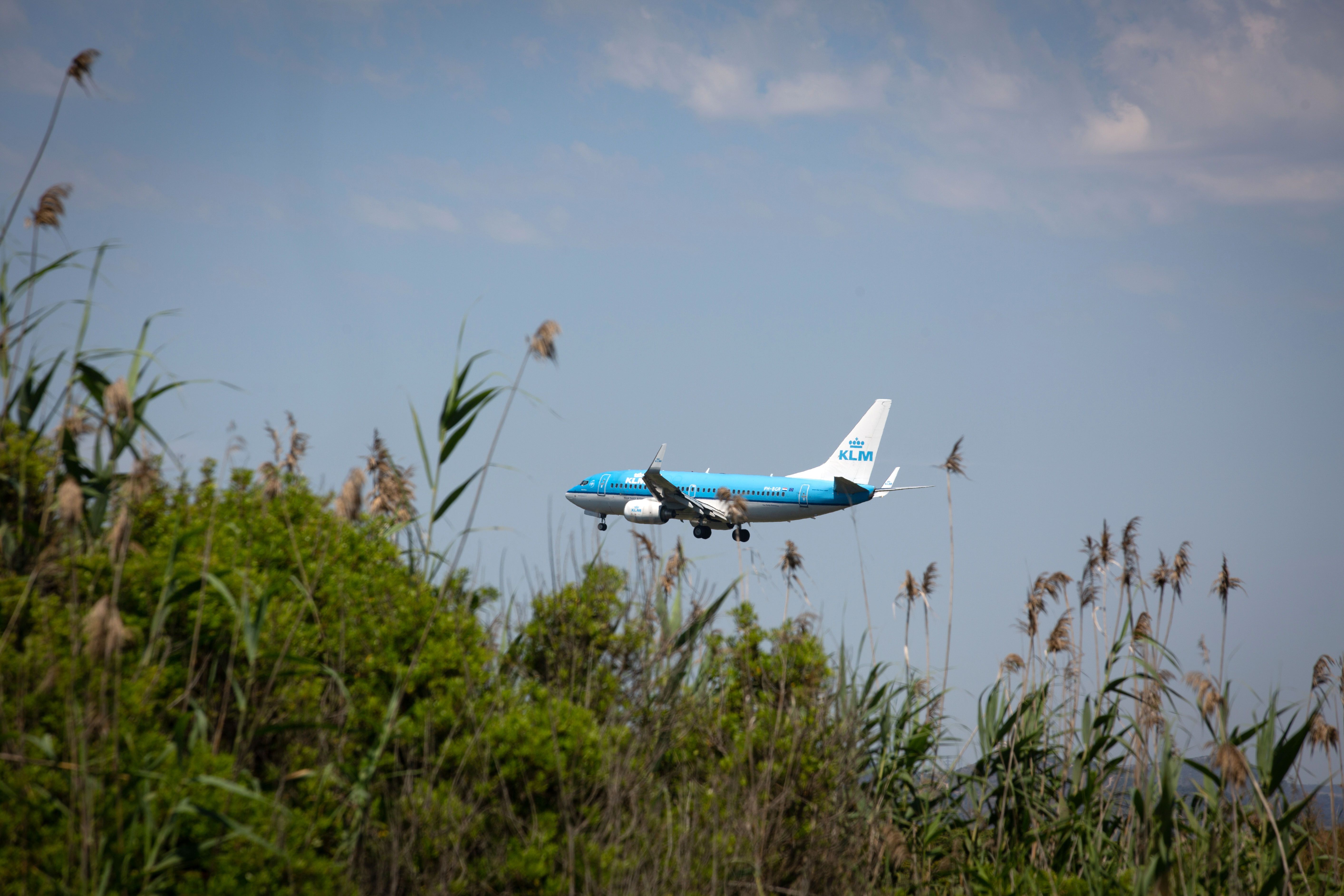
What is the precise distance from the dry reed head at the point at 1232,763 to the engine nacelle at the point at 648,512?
34.1 metres

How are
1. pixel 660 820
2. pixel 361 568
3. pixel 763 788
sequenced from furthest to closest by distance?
pixel 361 568 → pixel 763 788 → pixel 660 820

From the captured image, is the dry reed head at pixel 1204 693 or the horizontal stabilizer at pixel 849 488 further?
the horizontal stabilizer at pixel 849 488

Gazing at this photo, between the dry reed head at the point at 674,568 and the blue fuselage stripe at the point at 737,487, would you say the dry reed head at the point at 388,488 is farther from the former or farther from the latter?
the blue fuselage stripe at the point at 737,487

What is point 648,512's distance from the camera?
138 ft

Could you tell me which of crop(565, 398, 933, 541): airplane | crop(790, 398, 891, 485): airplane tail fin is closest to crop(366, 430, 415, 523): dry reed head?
crop(565, 398, 933, 541): airplane

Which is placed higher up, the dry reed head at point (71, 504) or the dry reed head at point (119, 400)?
the dry reed head at point (119, 400)

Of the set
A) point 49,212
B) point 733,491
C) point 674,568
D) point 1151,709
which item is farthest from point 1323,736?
point 733,491

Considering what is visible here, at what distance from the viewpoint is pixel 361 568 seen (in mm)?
10148

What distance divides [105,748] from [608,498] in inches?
1592

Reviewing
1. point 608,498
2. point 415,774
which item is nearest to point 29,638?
point 415,774

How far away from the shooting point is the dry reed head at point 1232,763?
6.59 metres

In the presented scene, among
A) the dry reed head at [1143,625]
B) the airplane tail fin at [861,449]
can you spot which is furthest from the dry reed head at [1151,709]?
the airplane tail fin at [861,449]

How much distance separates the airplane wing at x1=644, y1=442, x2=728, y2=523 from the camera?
4116 cm

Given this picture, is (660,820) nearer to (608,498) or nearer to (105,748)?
(105,748)
